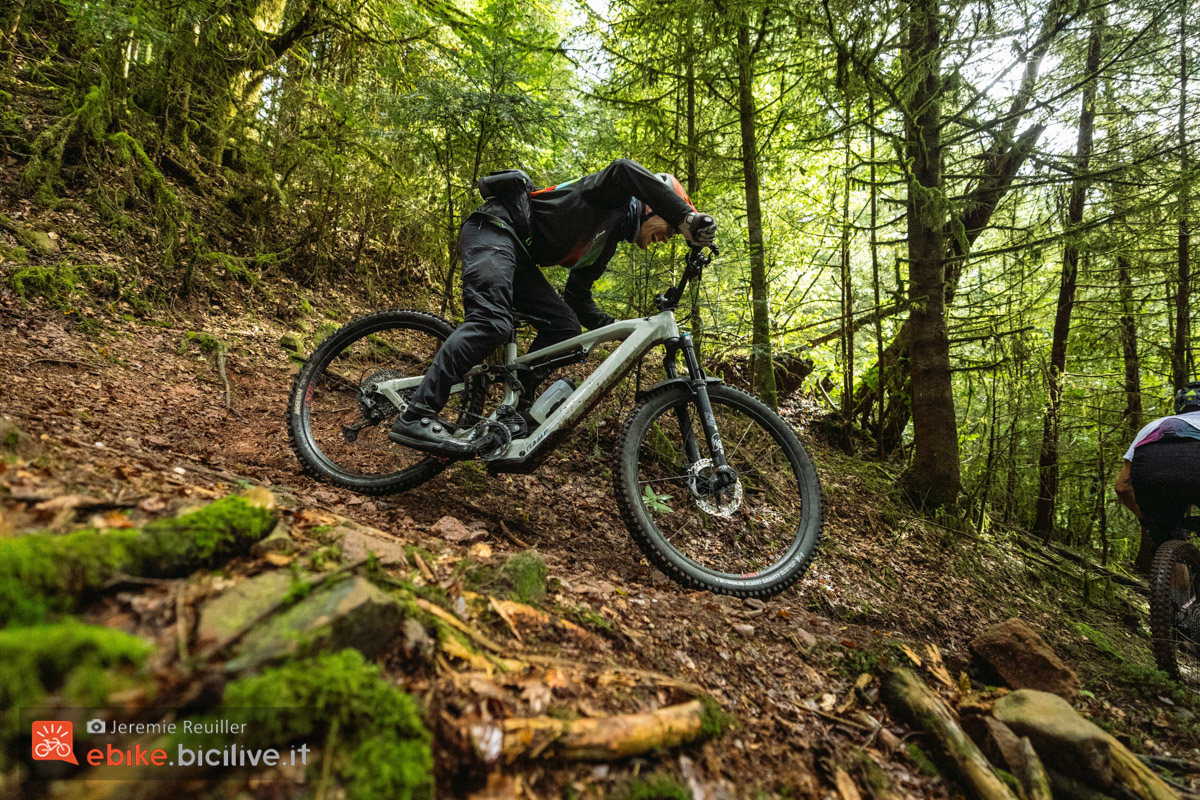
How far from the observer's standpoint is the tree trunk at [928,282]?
4656 mm

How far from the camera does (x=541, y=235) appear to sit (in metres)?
3.18

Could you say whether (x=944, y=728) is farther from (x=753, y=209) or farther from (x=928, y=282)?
(x=753, y=209)

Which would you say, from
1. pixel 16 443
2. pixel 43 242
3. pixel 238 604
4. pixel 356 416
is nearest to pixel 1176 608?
pixel 238 604

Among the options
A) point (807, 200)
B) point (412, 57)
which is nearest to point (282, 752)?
point (412, 57)

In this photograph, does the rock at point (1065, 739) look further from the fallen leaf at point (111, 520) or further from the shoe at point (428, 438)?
the fallen leaf at point (111, 520)

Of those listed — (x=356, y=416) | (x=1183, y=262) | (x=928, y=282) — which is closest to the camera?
(x=356, y=416)

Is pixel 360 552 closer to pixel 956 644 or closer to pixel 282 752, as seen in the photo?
pixel 282 752

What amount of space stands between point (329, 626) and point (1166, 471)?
6.00 m

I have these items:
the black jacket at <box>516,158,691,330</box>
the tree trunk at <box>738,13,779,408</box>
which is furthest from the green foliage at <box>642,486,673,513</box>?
the tree trunk at <box>738,13,779,408</box>

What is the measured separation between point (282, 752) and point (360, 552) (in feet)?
3.06

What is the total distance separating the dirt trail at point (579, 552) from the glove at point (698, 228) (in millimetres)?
1973

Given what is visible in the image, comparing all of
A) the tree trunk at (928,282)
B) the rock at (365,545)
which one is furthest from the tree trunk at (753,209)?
the rock at (365,545)

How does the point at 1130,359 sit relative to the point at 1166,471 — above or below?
above

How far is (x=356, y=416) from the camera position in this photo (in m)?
3.71
